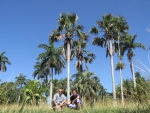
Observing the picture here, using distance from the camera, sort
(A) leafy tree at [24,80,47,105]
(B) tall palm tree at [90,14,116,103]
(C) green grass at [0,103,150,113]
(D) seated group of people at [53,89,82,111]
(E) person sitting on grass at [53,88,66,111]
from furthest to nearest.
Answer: (B) tall palm tree at [90,14,116,103] → (E) person sitting on grass at [53,88,66,111] → (D) seated group of people at [53,89,82,111] → (C) green grass at [0,103,150,113] → (A) leafy tree at [24,80,47,105]

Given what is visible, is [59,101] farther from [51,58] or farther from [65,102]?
[51,58]

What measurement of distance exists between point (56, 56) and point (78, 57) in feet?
25.7

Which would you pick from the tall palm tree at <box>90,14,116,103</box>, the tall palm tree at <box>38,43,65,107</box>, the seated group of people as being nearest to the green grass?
the seated group of people

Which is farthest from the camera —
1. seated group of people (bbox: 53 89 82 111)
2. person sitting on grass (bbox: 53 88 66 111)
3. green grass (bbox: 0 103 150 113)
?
person sitting on grass (bbox: 53 88 66 111)

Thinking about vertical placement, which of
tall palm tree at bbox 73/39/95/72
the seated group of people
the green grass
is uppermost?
tall palm tree at bbox 73/39/95/72

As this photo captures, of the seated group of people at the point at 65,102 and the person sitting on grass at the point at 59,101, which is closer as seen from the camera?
the seated group of people at the point at 65,102

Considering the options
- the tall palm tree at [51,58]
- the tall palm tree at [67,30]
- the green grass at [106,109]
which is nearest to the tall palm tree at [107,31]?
the tall palm tree at [67,30]

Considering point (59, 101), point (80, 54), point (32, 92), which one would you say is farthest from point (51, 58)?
point (32, 92)

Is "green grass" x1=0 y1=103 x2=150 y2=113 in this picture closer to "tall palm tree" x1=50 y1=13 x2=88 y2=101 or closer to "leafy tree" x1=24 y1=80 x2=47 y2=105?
"leafy tree" x1=24 y1=80 x2=47 y2=105

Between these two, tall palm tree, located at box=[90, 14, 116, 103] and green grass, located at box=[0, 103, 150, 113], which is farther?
tall palm tree, located at box=[90, 14, 116, 103]

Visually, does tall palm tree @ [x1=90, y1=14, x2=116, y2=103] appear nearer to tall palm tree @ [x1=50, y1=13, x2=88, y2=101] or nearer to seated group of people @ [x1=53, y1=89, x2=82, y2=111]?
tall palm tree @ [x1=50, y1=13, x2=88, y2=101]

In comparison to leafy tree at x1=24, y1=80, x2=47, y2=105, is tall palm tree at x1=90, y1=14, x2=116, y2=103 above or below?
above

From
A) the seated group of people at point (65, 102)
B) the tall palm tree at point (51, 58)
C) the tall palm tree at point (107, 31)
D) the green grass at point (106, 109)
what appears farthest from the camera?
the tall palm tree at point (51, 58)

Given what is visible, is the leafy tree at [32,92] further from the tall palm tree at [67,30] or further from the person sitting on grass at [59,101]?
the tall palm tree at [67,30]
